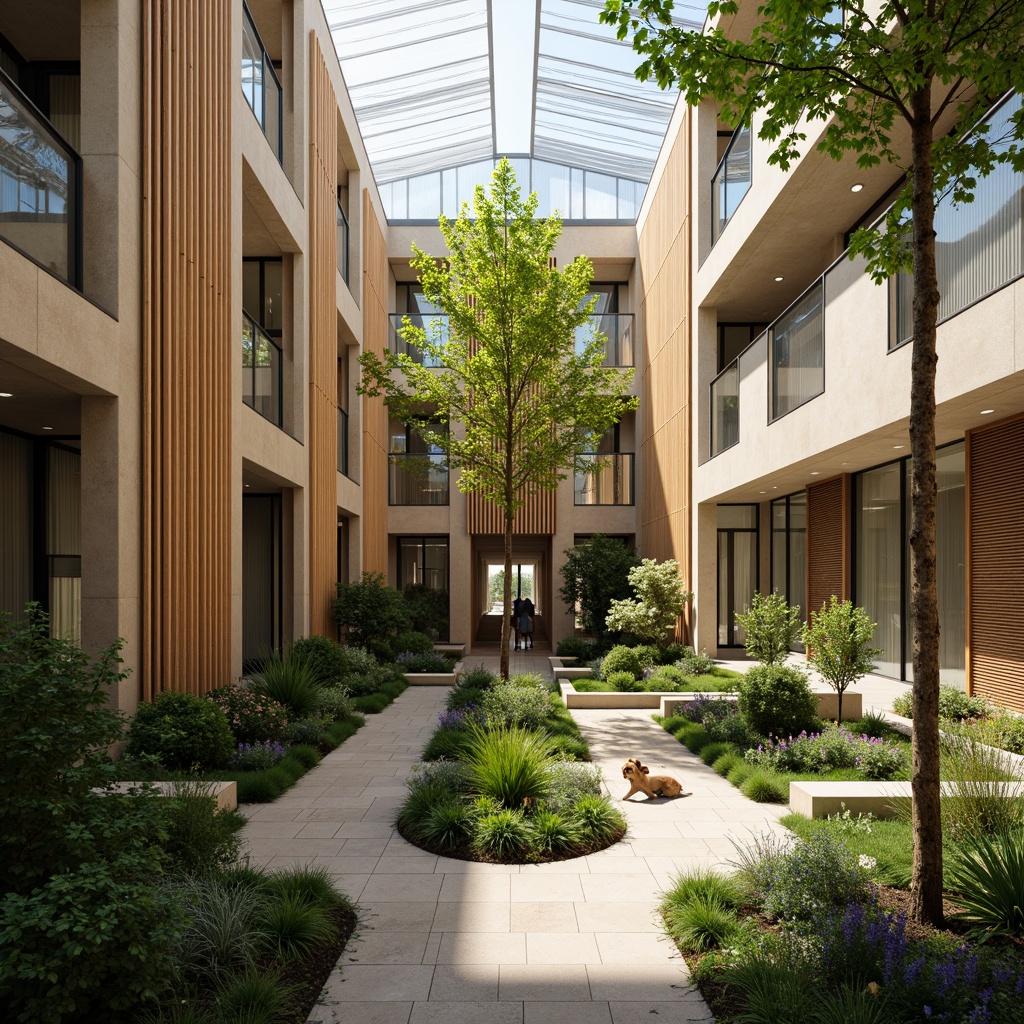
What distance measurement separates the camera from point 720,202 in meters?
16.4

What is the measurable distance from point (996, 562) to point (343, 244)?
15.7 metres

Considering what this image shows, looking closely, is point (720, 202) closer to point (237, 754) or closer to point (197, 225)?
point (197, 225)

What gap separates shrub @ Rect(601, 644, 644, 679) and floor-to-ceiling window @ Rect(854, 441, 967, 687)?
4.04m

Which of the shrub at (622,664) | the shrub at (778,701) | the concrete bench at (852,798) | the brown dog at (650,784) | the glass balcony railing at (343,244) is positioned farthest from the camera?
the glass balcony railing at (343,244)

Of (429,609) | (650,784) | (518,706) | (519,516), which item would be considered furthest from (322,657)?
(519,516)

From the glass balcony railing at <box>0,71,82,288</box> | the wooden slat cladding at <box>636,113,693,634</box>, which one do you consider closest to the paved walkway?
the glass balcony railing at <box>0,71,82,288</box>

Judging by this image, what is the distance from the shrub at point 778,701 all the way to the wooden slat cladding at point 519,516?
1529 cm

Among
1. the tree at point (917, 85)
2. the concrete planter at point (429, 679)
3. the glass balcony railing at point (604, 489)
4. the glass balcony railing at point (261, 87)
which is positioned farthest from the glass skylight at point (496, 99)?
the tree at point (917, 85)

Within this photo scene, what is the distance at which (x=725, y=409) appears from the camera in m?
16.3

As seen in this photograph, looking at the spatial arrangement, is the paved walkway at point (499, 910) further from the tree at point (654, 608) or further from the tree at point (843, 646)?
the tree at point (654, 608)

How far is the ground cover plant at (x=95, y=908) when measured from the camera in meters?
3.36

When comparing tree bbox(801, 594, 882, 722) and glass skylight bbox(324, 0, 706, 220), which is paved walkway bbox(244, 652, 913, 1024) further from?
glass skylight bbox(324, 0, 706, 220)

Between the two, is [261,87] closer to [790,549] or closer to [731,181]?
[731,181]

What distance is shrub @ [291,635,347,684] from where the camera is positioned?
45.5ft
